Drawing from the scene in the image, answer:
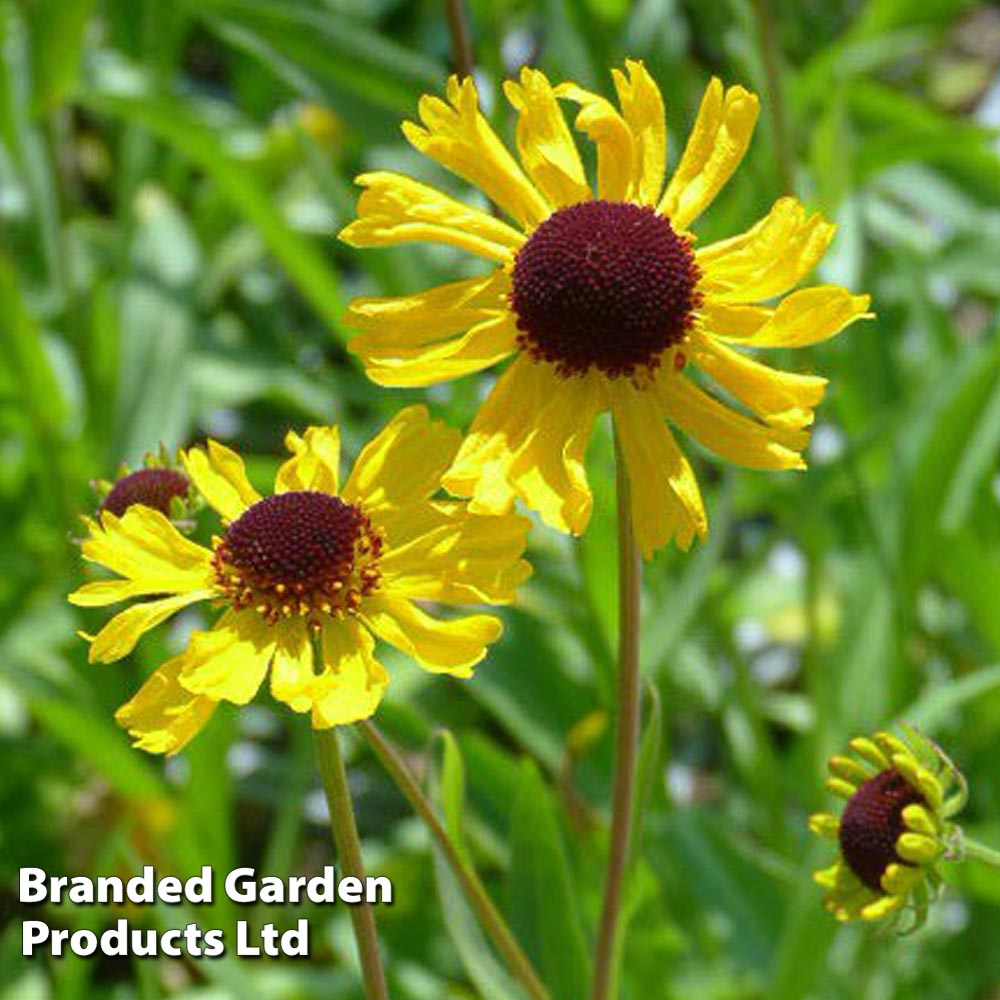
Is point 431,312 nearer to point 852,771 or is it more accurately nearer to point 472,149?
point 472,149

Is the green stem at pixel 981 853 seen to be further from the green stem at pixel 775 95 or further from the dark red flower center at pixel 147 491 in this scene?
the green stem at pixel 775 95

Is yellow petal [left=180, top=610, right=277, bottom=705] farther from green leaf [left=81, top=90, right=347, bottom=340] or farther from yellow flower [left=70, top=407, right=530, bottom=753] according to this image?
green leaf [left=81, top=90, right=347, bottom=340]

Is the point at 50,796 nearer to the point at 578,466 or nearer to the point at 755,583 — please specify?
the point at 755,583

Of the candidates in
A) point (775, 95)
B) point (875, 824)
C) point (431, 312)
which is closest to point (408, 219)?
point (431, 312)

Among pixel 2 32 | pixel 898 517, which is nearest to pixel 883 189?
pixel 898 517

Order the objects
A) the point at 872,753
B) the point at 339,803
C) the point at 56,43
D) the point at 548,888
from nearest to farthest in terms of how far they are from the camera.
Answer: the point at 339,803, the point at 872,753, the point at 548,888, the point at 56,43

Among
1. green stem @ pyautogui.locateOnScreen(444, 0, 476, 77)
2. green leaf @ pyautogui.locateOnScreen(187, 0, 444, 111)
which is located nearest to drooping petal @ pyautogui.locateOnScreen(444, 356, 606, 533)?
green stem @ pyautogui.locateOnScreen(444, 0, 476, 77)

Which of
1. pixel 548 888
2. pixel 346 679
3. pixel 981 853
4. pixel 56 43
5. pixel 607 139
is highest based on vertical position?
pixel 56 43
